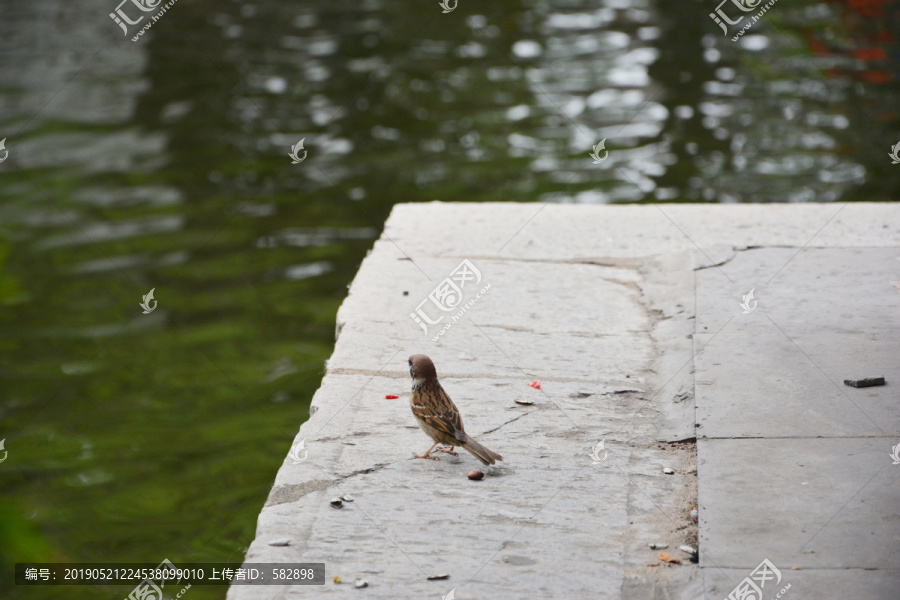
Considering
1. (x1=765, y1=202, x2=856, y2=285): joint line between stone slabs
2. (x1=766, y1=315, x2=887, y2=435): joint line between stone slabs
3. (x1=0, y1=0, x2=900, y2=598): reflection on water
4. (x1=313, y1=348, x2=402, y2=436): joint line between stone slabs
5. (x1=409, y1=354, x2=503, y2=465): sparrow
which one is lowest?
(x1=0, y1=0, x2=900, y2=598): reflection on water

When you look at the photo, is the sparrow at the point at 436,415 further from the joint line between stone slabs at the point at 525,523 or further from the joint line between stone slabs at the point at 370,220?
the joint line between stone slabs at the point at 370,220

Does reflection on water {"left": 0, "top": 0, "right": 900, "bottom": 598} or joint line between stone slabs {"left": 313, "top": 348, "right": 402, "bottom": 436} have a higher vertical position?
joint line between stone slabs {"left": 313, "top": 348, "right": 402, "bottom": 436}

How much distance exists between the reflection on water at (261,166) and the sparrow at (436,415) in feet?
4.34

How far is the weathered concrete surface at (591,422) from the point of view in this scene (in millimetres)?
2758

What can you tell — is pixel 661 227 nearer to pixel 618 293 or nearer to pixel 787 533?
pixel 618 293

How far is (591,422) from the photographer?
359 cm

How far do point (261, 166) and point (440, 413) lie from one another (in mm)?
6390

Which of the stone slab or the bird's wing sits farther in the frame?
the bird's wing

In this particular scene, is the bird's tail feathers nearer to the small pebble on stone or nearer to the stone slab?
the stone slab

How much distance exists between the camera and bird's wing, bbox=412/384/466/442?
3191 millimetres

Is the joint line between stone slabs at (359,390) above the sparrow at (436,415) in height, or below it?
below

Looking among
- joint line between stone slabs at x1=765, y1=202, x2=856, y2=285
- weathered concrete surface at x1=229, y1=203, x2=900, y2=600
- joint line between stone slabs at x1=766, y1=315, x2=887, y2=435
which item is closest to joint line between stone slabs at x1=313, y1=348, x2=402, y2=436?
weathered concrete surface at x1=229, y1=203, x2=900, y2=600

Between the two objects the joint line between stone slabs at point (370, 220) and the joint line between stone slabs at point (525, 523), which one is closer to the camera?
the joint line between stone slabs at point (525, 523)

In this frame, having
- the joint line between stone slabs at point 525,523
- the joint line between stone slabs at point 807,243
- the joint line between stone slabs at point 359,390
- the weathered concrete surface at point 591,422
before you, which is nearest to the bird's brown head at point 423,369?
the weathered concrete surface at point 591,422
